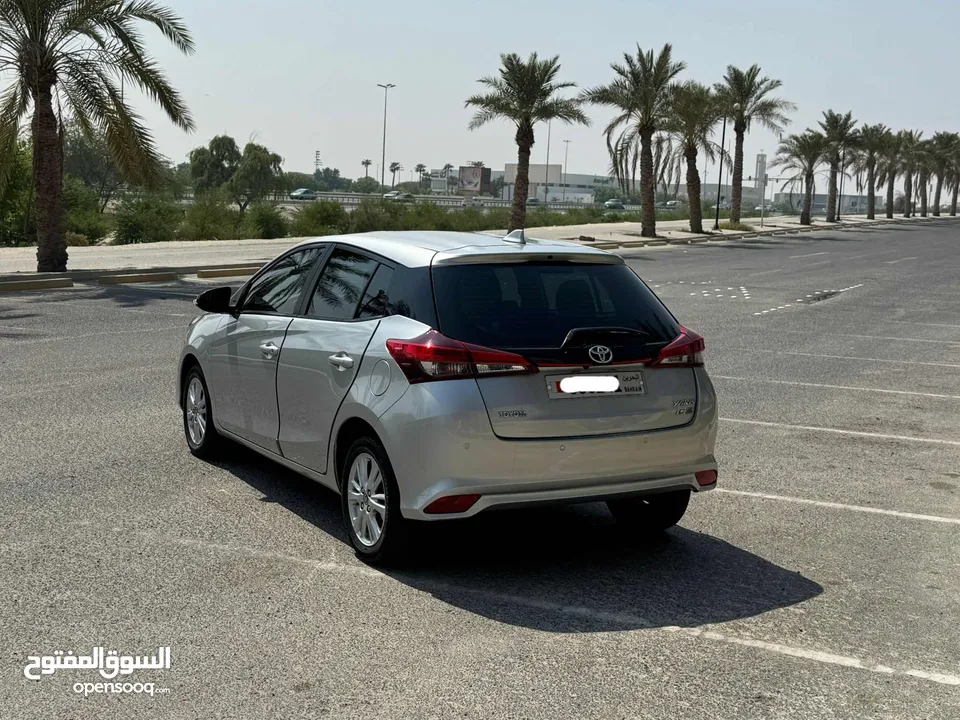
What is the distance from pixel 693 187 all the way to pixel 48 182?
126 ft

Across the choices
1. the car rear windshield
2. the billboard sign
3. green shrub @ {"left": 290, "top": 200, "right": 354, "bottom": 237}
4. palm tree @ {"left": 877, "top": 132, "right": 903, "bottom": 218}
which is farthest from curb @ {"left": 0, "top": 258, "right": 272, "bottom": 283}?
palm tree @ {"left": 877, "top": 132, "right": 903, "bottom": 218}

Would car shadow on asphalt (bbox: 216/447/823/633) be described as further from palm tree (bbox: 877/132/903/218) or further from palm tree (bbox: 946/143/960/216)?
palm tree (bbox: 946/143/960/216)

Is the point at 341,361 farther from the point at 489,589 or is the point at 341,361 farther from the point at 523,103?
the point at 523,103

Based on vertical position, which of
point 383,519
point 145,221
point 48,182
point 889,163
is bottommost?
point 383,519

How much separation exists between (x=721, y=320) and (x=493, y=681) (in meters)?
15.0

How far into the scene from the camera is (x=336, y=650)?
456cm

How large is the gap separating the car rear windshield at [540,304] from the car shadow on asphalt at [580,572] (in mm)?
868

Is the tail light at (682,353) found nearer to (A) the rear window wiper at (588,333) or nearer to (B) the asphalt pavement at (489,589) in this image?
(A) the rear window wiper at (588,333)

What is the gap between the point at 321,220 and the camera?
51031 mm

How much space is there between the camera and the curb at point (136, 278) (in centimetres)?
2400

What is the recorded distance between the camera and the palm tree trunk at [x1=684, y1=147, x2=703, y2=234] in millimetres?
56406

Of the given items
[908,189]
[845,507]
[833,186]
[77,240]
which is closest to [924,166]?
[908,189]

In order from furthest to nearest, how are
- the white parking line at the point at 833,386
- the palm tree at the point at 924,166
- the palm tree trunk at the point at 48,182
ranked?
the palm tree at the point at 924,166, the palm tree trunk at the point at 48,182, the white parking line at the point at 833,386

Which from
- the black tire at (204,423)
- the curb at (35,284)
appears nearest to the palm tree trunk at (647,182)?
the curb at (35,284)
